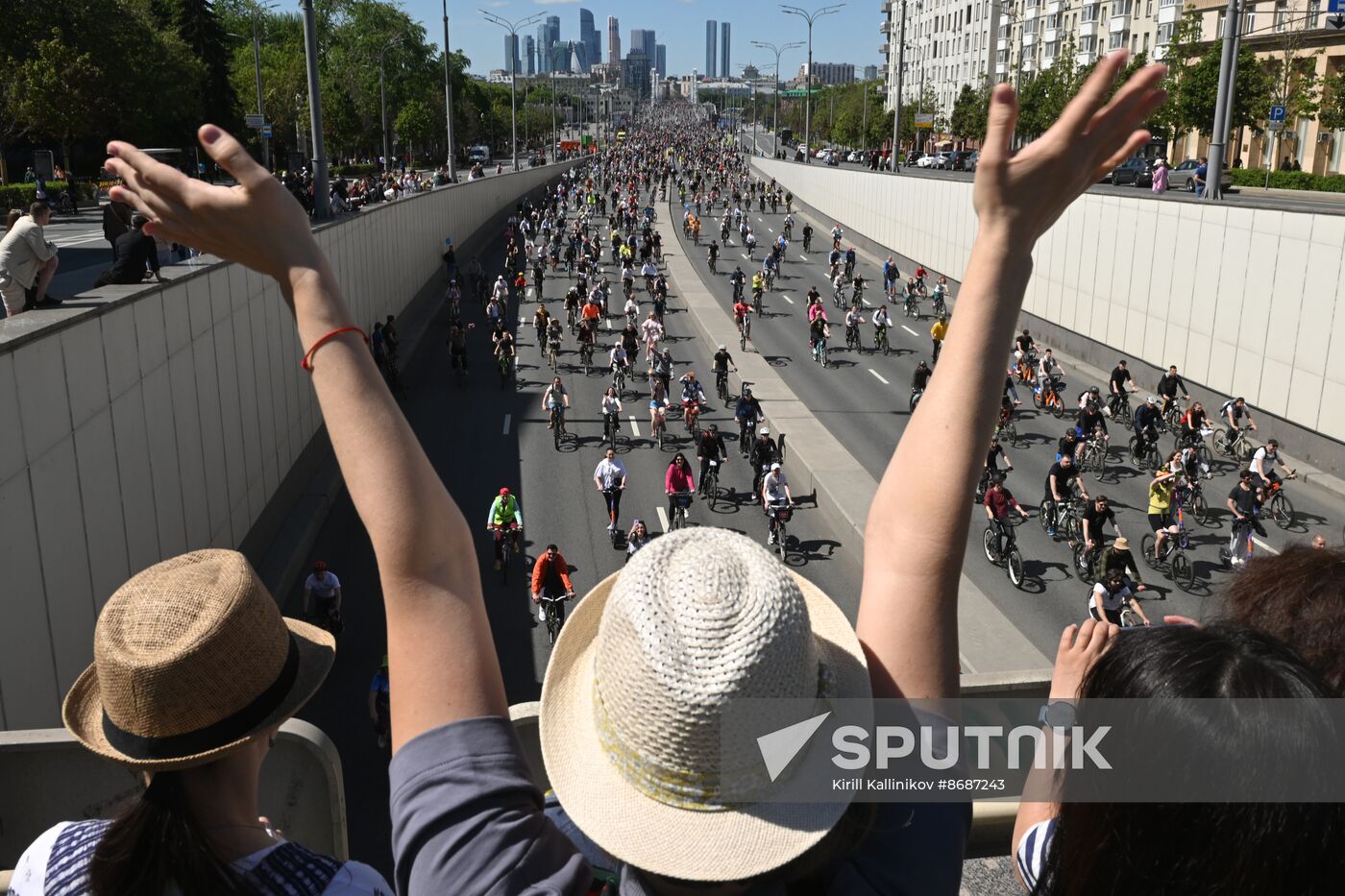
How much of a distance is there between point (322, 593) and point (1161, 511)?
13552mm

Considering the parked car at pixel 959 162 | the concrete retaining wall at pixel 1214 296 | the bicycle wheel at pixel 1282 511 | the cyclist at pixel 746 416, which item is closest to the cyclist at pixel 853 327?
the concrete retaining wall at pixel 1214 296

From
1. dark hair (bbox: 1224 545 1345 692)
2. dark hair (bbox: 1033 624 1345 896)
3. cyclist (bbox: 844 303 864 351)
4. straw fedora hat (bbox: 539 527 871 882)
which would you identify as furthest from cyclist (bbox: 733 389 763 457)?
straw fedora hat (bbox: 539 527 871 882)

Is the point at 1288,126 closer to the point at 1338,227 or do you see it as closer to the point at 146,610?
the point at 1338,227

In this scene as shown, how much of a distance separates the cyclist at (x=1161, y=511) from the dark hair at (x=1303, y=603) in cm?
1835

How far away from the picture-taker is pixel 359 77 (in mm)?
123625

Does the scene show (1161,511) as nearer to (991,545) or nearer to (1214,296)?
(991,545)

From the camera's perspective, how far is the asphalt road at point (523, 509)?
595 inches

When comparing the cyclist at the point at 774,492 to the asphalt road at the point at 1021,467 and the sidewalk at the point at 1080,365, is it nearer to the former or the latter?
the asphalt road at the point at 1021,467

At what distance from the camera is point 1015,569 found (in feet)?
64.7

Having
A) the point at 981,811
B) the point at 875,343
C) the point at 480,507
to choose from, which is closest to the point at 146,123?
the point at 875,343

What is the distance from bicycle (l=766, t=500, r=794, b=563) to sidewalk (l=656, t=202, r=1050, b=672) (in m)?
1.26

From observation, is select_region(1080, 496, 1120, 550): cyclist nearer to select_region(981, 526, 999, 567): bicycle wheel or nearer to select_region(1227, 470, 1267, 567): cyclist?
select_region(981, 526, 999, 567): bicycle wheel

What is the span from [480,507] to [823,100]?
165504mm

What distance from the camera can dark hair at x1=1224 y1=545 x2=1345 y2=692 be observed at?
2305mm
